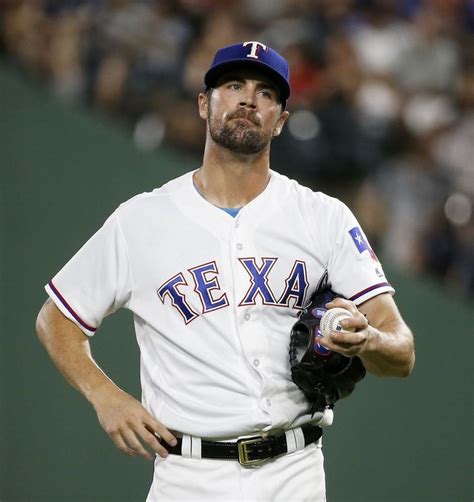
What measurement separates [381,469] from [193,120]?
2.01 meters

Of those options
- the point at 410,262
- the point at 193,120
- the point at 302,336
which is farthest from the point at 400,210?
the point at 302,336

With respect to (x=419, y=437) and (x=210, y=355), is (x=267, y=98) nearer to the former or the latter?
(x=210, y=355)

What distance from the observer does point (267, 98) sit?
2660mm

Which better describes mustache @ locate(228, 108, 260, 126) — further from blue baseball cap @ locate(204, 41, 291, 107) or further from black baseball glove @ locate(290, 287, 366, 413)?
black baseball glove @ locate(290, 287, 366, 413)

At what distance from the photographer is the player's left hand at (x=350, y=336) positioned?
205 centimetres

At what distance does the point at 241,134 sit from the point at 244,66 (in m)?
0.21

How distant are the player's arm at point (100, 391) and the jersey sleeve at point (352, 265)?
629 mm

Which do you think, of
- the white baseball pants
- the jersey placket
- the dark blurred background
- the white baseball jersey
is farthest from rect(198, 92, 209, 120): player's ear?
the dark blurred background

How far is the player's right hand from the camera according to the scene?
2.37 metres

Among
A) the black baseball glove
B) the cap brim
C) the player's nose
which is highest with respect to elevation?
the cap brim

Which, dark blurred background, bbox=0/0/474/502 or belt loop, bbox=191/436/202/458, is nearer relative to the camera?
belt loop, bbox=191/436/202/458

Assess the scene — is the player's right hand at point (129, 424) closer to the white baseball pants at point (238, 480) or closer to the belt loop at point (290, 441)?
the white baseball pants at point (238, 480)

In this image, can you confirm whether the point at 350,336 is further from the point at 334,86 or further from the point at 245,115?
the point at 334,86

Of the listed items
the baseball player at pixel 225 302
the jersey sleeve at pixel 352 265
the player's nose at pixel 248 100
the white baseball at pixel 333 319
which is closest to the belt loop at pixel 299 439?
the baseball player at pixel 225 302
